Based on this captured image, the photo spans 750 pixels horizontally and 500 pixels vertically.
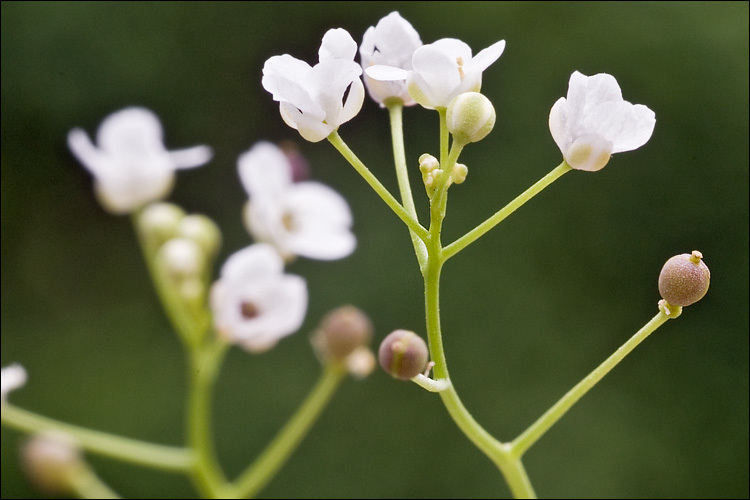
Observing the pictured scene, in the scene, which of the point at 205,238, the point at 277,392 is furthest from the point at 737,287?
the point at 205,238

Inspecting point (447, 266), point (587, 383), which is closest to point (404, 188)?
point (587, 383)

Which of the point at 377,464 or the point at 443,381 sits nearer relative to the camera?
the point at 443,381

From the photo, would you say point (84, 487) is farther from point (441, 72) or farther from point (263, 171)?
point (441, 72)

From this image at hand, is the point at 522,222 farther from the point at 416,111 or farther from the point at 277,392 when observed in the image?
the point at 277,392

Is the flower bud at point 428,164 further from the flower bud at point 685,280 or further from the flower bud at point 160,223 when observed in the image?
the flower bud at point 160,223

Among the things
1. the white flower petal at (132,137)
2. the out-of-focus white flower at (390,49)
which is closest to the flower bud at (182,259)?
the white flower petal at (132,137)
